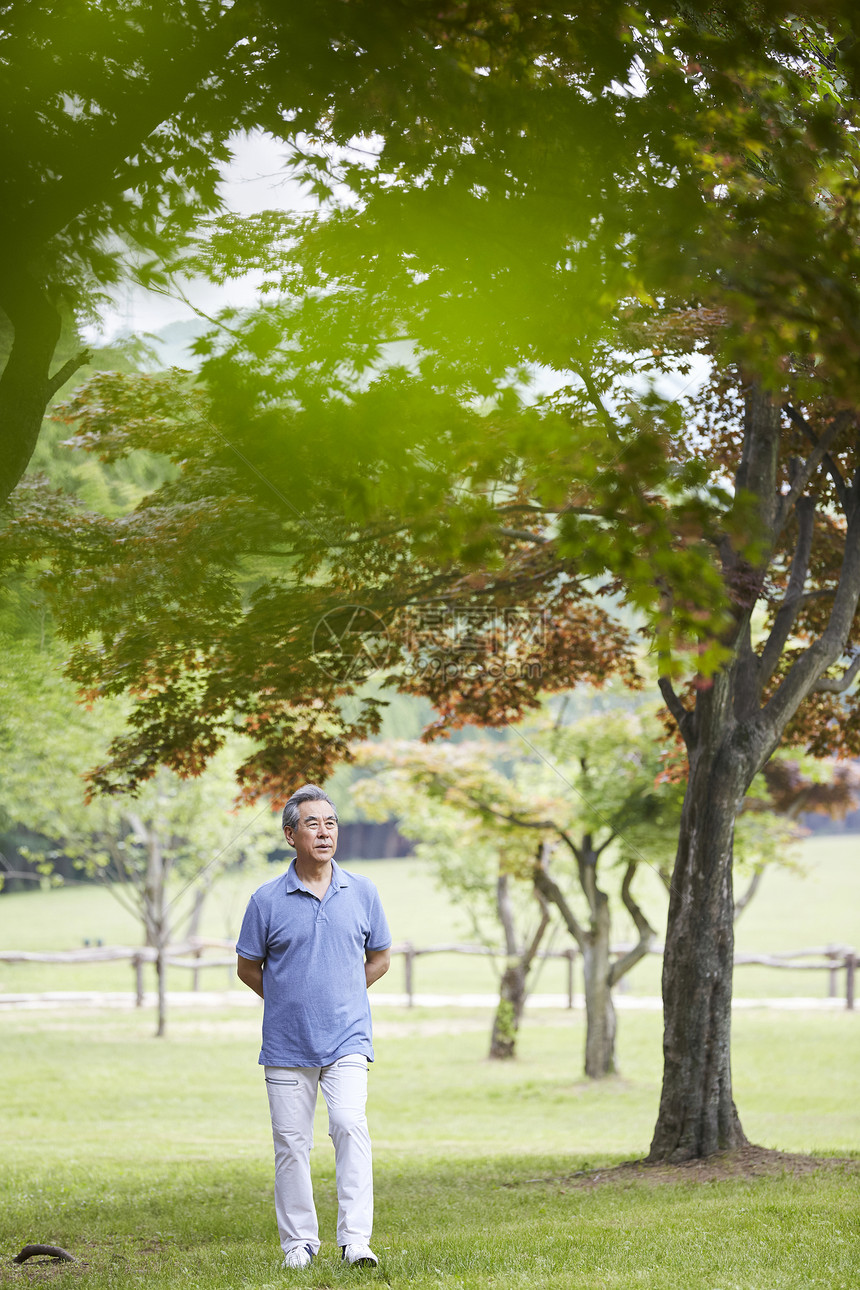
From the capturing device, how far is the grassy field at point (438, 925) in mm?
24516

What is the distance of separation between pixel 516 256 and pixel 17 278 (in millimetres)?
2204

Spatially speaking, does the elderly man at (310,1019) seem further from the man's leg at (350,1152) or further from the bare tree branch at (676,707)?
A: the bare tree branch at (676,707)

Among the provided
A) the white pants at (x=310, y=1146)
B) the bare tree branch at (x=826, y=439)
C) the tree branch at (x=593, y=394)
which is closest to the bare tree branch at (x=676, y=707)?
the bare tree branch at (x=826, y=439)

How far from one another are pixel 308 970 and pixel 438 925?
102ft

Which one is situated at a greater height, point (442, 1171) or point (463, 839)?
point (463, 839)

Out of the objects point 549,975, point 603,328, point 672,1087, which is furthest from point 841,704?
point 549,975

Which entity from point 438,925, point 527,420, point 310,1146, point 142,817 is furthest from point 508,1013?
point 438,925

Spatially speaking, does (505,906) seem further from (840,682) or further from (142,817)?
(840,682)

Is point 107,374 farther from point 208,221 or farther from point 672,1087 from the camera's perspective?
point 672,1087

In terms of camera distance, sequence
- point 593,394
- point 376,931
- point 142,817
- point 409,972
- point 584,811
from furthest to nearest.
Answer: point 409,972 < point 142,817 < point 584,811 < point 593,394 < point 376,931

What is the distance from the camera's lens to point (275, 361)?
5.43 metres

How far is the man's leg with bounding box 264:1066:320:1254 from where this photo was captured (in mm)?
3893

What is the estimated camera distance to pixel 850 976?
18875 mm

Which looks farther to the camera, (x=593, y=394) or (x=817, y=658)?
(x=817, y=658)
